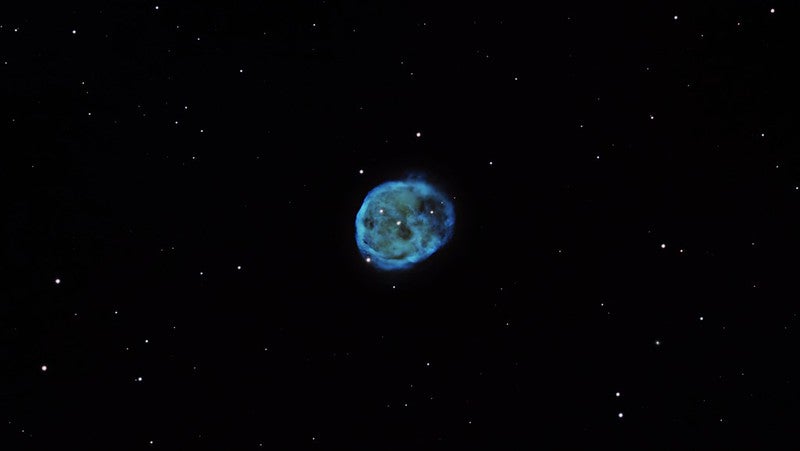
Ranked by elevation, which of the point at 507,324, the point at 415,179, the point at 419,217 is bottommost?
the point at 507,324

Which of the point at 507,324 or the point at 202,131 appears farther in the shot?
the point at 507,324

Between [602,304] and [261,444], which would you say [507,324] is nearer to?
[602,304]

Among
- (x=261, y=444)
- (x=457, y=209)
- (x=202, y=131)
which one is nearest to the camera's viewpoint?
(x=202, y=131)

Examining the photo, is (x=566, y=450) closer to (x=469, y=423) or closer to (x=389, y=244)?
(x=469, y=423)

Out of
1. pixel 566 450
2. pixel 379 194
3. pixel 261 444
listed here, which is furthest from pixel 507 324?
pixel 261 444

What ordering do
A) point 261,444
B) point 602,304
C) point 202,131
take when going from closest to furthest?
point 202,131, point 602,304, point 261,444

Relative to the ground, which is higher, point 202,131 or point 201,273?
point 202,131
